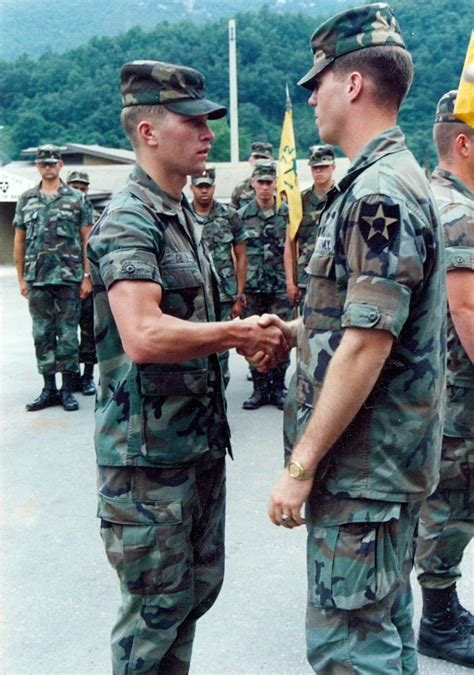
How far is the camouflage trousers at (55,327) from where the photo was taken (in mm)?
6562

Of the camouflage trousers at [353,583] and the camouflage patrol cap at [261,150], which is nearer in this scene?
the camouflage trousers at [353,583]

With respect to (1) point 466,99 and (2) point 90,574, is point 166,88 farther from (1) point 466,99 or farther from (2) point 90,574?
(2) point 90,574

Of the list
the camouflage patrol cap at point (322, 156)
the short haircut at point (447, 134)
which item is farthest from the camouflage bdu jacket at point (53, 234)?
the short haircut at point (447, 134)

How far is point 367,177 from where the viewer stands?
1.85 m

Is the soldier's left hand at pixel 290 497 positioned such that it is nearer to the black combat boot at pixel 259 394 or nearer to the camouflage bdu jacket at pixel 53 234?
the black combat boot at pixel 259 394

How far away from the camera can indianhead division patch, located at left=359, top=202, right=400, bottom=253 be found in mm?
1778

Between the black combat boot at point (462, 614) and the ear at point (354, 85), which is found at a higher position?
the ear at point (354, 85)

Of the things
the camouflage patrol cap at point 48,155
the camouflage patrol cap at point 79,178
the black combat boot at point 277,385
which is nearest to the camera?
the black combat boot at point 277,385

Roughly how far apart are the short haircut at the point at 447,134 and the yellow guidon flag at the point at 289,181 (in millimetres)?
4149

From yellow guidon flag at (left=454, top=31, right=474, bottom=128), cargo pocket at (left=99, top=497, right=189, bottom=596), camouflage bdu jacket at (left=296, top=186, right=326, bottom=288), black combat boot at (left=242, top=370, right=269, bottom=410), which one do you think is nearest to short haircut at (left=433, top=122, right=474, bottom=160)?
yellow guidon flag at (left=454, top=31, right=474, bottom=128)

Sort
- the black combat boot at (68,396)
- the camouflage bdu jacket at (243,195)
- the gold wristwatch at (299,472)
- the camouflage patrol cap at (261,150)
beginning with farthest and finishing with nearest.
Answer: the camouflage patrol cap at (261,150) < the camouflage bdu jacket at (243,195) < the black combat boot at (68,396) < the gold wristwatch at (299,472)

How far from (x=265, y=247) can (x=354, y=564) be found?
5.45 m

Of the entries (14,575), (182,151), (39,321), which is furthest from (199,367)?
(39,321)

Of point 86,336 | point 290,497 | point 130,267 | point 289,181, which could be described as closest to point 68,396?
point 86,336
